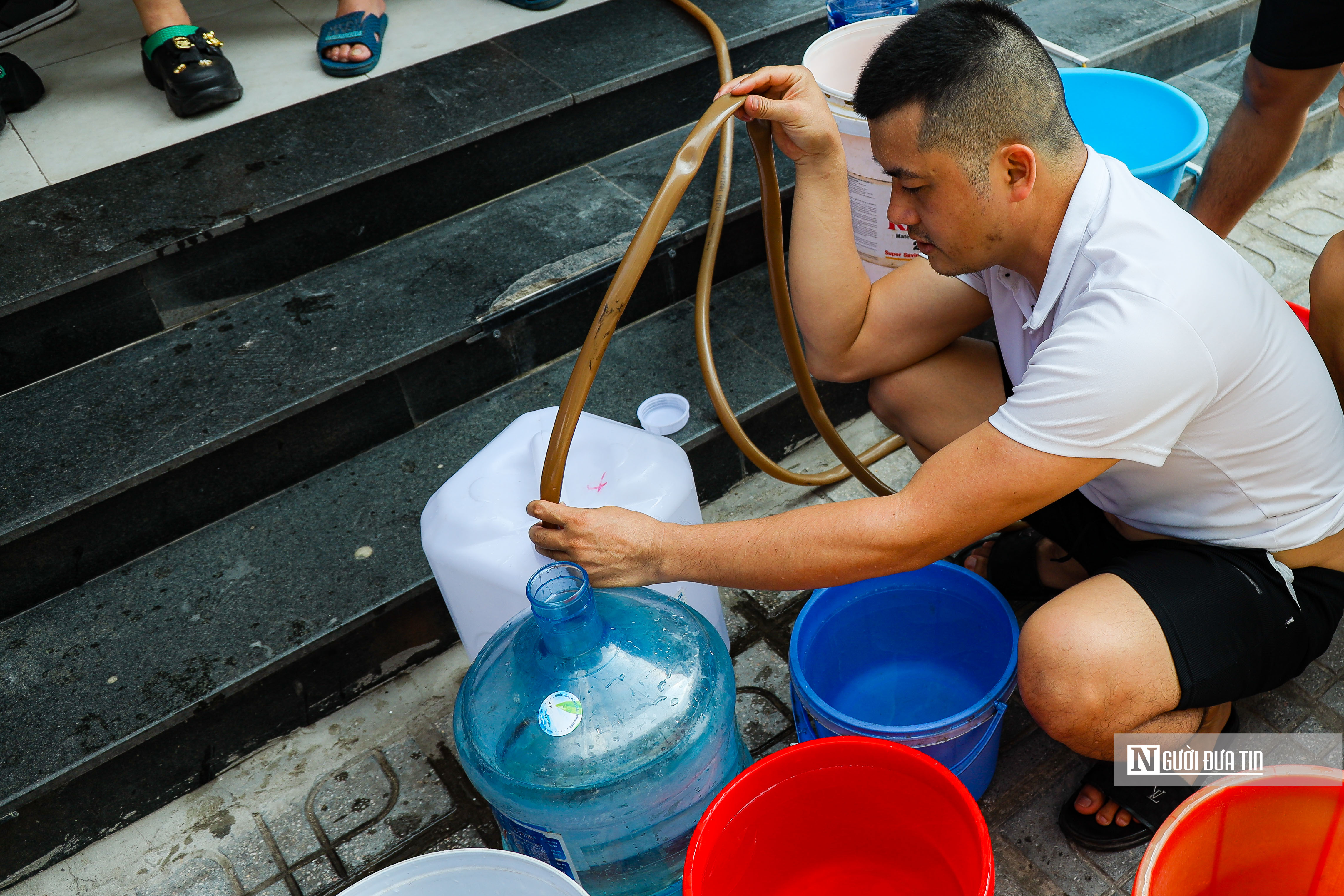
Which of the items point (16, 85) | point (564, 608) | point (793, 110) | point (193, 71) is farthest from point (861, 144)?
point (16, 85)

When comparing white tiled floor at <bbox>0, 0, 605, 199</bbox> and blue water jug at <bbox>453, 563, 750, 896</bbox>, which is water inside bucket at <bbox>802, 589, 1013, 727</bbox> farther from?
white tiled floor at <bbox>0, 0, 605, 199</bbox>

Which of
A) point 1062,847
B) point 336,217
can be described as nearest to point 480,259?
point 336,217

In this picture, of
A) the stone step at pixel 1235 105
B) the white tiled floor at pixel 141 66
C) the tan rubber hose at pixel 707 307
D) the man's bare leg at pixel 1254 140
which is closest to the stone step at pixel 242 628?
the tan rubber hose at pixel 707 307

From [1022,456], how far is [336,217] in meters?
2.11

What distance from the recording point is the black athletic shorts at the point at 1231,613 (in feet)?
5.48

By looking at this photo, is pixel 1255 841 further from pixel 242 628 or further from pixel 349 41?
pixel 349 41

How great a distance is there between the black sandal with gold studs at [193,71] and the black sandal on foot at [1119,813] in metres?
3.04

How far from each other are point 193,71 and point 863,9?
80.7 inches

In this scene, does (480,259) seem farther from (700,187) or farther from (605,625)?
(605,625)

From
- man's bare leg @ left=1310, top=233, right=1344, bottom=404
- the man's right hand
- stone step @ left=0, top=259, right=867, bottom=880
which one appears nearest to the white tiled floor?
stone step @ left=0, top=259, right=867, bottom=880

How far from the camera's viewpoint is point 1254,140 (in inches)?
112

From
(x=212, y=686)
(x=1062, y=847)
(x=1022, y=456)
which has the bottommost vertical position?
(x=1062, y=847)

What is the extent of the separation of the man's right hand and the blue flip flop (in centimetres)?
188

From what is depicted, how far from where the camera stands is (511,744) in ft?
5.32
